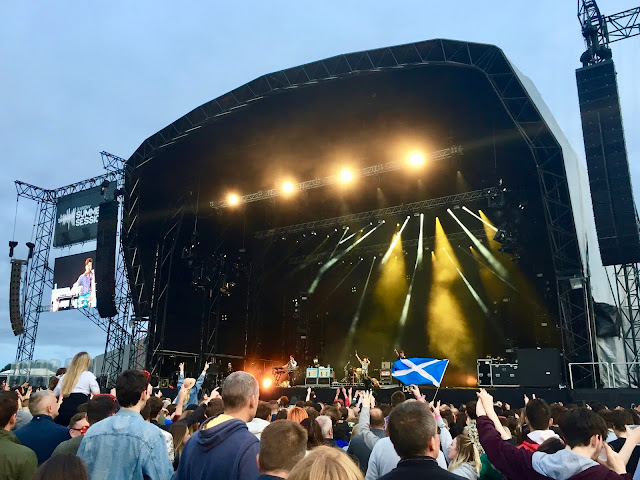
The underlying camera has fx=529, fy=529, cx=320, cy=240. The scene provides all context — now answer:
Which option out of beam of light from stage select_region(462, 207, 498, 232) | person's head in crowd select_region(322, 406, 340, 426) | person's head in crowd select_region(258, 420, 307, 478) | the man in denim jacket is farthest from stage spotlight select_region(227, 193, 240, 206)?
person's head in crowd select_region(258, 420, 307, 478)

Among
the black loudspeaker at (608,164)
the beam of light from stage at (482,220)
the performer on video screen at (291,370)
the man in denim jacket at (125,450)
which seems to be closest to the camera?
the man in denim jacket at (125,450)

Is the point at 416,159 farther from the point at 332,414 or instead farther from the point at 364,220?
the point at 332,414

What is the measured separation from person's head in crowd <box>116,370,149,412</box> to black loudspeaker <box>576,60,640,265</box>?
11771 millimetres

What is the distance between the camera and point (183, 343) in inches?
852

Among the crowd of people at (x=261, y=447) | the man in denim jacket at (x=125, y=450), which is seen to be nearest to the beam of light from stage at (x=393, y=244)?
the crowd of people at (x=261, y=447)

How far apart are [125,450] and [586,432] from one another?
2.32m

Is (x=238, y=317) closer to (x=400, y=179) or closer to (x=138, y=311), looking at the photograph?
(x=138, y=311)

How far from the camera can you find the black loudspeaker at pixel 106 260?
61.0 feet

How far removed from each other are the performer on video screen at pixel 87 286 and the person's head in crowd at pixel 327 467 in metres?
20.7

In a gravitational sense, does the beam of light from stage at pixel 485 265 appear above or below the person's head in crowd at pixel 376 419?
above

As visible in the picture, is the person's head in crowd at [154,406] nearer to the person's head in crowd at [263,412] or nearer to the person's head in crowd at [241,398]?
the person's head in crowd at [263,412]

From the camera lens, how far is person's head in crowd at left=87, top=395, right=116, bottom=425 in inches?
123

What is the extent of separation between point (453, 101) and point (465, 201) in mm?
4653

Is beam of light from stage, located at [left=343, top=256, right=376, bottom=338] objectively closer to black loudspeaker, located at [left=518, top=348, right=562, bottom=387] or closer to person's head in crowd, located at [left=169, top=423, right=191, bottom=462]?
black loudspeaker, located at [left=518, top=348, right=562, bottom=387]
